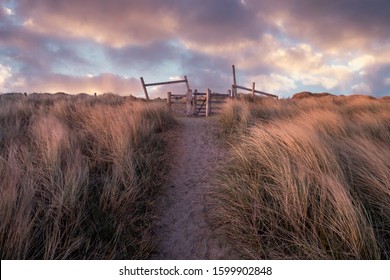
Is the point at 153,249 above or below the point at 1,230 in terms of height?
below

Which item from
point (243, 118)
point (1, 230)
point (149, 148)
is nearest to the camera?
point (1, 230)

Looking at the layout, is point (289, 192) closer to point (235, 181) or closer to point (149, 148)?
point (235, 181)

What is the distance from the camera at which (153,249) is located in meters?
3.12

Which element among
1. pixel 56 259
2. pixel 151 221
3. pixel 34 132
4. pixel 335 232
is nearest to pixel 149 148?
pixel 151 221

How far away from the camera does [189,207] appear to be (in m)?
4.15

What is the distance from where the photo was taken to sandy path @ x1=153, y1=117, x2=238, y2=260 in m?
3.20

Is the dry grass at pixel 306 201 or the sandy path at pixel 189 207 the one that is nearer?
the dry grass at pixel 306 201

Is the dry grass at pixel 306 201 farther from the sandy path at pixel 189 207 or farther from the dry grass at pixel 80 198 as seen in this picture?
the dry grass at pixel 80 198

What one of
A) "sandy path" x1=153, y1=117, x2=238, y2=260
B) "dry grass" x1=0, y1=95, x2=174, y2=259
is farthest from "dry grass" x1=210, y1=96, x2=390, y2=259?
"dry grass" x1=0, y1=95, x2=174, y2=259

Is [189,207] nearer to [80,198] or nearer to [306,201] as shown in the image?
[80,198]

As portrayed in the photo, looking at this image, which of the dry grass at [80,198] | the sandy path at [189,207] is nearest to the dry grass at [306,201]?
the sandy path at [189,207]

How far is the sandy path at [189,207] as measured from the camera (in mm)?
3201

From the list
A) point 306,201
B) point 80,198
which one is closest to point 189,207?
point 80,198

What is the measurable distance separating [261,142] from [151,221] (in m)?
2.48
